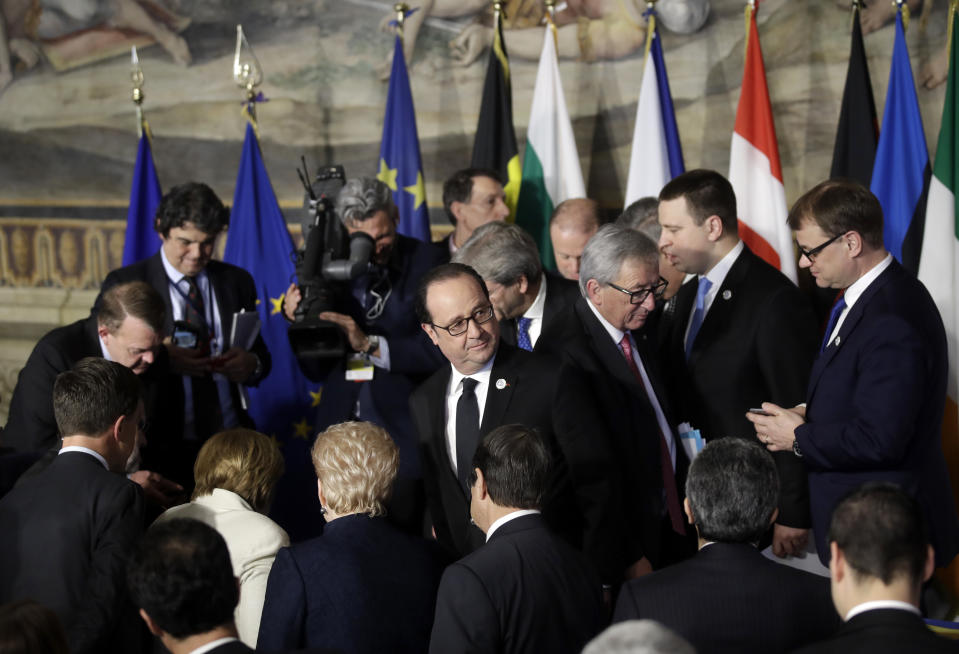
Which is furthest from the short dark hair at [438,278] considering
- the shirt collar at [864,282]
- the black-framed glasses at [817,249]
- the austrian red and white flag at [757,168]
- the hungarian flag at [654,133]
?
the hungarian flag at [654,133]

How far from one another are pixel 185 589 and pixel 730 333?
234 cm

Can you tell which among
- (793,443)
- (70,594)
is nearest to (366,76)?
(793,443)

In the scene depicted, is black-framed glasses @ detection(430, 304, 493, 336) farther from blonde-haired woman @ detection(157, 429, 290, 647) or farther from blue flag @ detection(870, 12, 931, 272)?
blue flag @ detection(870, 12, 931, 272)

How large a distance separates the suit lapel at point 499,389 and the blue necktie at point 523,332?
2.73 ft

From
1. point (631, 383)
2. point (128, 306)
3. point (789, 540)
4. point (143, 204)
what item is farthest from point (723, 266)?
point (143, 204)

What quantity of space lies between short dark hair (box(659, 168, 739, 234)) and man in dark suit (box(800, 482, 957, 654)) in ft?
6.79

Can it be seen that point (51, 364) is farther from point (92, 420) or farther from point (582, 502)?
point (582, 502)

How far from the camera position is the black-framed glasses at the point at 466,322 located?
134 inches

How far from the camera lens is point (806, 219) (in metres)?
3.61

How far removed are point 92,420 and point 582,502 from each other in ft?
4.62

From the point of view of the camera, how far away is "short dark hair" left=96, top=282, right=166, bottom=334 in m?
3.94

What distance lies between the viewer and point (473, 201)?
214 inches

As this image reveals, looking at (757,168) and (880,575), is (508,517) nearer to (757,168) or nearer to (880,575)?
(880,575)

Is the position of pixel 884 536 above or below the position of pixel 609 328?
below
